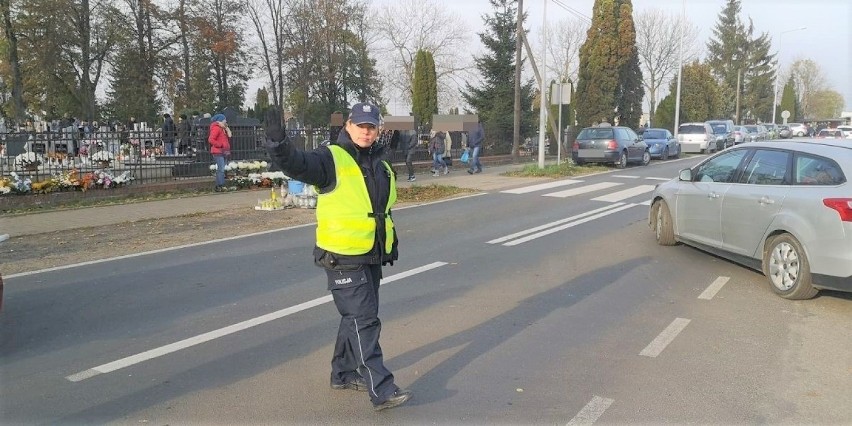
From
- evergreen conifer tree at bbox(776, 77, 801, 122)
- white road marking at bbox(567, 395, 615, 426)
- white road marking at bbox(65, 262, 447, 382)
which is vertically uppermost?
evergreen conifer tree at bbox(776, 77, 801, 122)

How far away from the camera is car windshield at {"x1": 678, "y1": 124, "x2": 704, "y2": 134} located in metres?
33.9

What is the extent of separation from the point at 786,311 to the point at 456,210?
7.60 m

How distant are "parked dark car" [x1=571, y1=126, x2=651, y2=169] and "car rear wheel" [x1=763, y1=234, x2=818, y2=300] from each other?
1719 centimetres

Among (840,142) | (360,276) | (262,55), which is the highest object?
(262,55)

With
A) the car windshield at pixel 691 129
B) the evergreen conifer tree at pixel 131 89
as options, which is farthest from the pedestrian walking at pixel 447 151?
the evergreen conifer tree at pixel 131 89

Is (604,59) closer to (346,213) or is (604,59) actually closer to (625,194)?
(625,194)

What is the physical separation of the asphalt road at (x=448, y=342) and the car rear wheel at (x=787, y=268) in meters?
0.13

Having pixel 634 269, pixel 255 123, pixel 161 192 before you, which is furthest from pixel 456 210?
pixel 255 123

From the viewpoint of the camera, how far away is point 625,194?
1566 cm

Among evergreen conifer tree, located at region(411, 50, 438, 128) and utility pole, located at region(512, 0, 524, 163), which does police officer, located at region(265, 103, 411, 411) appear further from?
evergreen conifer tree, located at region(411, 50, 438, 128)

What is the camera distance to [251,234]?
10344 mm

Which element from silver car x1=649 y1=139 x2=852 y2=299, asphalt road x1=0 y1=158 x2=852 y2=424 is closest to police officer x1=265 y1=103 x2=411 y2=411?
asphalt road x1=0 y1=158 x2=852 y2=424

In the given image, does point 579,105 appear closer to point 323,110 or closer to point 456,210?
point 323,110

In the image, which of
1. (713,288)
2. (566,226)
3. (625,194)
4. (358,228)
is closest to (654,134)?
(625,194)
